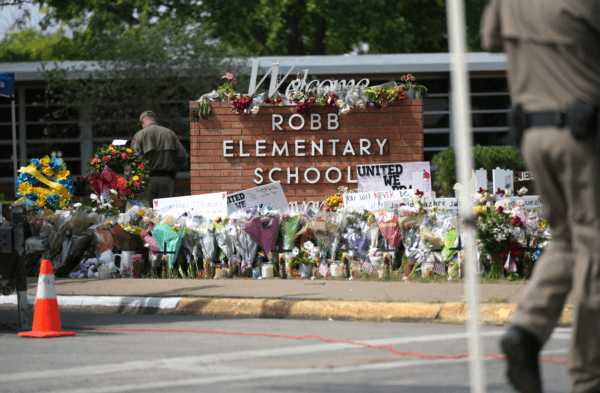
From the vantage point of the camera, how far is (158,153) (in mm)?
12008

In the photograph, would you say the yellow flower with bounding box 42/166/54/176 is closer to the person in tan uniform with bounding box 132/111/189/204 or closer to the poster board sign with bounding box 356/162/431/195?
the person in tan uniform with bounding box 132/111/189/204

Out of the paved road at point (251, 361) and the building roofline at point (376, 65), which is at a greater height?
the building roofline at point (376, 65)

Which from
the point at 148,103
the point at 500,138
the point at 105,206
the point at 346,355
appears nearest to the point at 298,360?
the point at 346,355

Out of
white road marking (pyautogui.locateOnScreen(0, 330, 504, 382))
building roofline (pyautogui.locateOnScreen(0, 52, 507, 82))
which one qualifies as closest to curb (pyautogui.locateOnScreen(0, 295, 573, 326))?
white road marking (pyautogui.locateOnScreen(0, 330, 504, 382))

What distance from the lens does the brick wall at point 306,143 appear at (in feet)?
38.6

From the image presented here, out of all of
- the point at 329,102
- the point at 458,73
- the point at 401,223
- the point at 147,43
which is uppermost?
the point at 147,43

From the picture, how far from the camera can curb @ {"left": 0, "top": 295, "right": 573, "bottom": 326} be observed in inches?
262

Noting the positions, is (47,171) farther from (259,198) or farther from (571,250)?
(571,250)

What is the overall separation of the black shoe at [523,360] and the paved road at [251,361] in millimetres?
679

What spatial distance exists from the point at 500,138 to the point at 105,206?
1298 cm

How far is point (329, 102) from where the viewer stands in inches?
458

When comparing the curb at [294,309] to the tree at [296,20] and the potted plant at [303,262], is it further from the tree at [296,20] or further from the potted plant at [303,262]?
the tree at [296,20]

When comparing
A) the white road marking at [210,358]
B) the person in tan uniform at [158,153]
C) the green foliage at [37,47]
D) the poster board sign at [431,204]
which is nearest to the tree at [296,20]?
the green foliage at [37,47]

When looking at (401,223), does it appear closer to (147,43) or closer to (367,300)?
(367,300)
